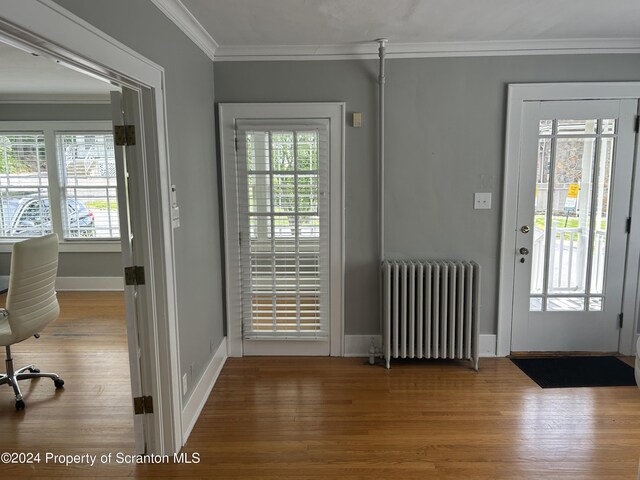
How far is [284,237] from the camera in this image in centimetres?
330

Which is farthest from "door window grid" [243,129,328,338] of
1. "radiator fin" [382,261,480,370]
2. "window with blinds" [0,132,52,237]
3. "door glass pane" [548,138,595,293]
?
"window with blinds" [0,132,52,237]

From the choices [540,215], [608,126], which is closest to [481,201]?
[540,215]

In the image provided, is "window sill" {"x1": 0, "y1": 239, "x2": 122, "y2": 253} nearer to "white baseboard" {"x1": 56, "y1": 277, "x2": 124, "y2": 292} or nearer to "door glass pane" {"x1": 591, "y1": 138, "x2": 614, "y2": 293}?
"white baseboard" {"x1": 56, "y1": 277, "x2": 124, "y2": 292}

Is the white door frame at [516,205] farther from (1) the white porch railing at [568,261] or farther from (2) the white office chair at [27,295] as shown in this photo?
(2) the white office chair at [27,295]

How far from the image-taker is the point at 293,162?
3205 millimetres

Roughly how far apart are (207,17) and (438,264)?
2.32 m

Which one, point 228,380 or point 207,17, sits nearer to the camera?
point 207,17

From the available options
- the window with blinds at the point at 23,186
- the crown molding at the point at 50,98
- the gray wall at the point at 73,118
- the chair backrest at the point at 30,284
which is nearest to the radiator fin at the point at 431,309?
the chair backrest at the point at 30,284

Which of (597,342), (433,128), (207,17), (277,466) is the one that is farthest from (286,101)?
(597,342)

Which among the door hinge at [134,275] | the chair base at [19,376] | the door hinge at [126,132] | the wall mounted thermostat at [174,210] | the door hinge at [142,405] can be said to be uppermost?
the door hinge at [126,132]

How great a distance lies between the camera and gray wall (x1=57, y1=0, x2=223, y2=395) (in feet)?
6.19

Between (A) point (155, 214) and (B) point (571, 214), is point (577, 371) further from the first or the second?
(A) point (155, 214)

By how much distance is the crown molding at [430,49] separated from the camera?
9.96 feet

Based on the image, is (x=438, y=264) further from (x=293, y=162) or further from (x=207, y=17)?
(x=207, y=17)
